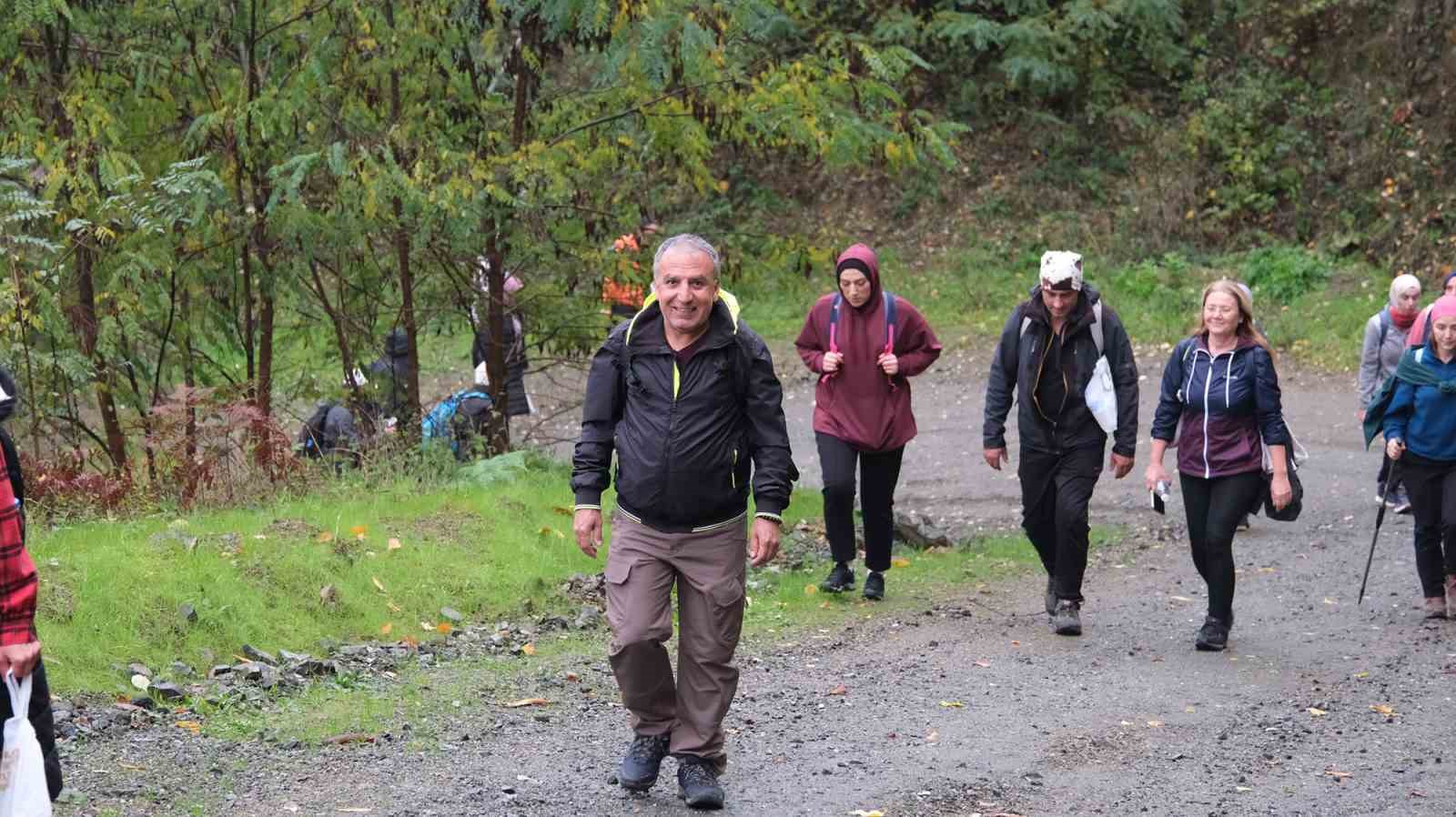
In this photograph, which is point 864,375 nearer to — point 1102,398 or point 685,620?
point 1102,398

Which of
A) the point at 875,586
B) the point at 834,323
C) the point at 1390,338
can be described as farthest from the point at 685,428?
the point at 1390,338

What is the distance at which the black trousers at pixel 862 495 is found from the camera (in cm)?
993

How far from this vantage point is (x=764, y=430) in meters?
6.20

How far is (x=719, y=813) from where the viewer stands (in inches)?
239

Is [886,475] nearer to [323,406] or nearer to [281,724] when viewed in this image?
[281,724]

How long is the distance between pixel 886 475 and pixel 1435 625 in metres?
3.18

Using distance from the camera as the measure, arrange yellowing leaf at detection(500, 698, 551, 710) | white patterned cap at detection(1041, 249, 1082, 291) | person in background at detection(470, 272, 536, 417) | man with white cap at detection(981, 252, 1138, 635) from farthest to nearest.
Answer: person in background at detection(470, 272, 536, 417), man with white cap at detection(981, 252, 1138, 635), white patterned cap at detection(1041, 249, 1082, 291), yellowing leaf at detection(500, 698, 551, 710)

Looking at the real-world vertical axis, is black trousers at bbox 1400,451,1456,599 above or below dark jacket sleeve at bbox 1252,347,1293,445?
below

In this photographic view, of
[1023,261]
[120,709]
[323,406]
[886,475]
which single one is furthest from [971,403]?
[120,709]

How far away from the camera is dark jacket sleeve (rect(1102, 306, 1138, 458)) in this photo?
29.5 ft

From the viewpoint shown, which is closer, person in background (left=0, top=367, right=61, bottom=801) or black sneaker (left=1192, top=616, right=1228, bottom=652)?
person in background (left=0, top=367, right=61, bottom=801)

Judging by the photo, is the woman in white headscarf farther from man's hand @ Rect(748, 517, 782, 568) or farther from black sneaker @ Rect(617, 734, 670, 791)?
black sneaker @ Rect(617, 734, 670, 791)

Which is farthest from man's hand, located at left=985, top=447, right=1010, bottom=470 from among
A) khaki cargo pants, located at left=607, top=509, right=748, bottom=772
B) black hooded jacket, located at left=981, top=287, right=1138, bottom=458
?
khaki cargo pants, located at left=607, top=509, right=748, bottom=772

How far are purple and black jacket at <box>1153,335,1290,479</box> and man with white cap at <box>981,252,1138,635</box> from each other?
319 mm
